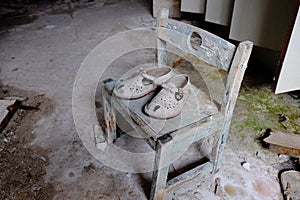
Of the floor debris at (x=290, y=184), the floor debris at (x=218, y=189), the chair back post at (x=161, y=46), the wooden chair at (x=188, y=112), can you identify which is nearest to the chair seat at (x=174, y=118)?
the wooden chair at (x=188, y=112)

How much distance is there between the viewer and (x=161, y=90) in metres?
1.27

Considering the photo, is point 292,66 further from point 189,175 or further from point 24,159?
point 24,159

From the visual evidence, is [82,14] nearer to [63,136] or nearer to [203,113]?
[63,136]

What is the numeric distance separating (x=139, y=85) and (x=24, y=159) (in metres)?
0.76

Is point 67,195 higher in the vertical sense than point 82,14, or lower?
lower

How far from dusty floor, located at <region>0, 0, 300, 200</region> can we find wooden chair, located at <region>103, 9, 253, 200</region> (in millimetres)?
197

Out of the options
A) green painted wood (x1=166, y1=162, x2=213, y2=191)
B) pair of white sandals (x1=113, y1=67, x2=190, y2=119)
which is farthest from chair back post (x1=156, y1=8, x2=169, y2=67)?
green painted wood (x1=166, y1=162, x2=213, y2=191)

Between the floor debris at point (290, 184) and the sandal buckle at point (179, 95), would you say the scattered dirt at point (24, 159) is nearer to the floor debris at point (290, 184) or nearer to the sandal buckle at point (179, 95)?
the sandal buckle at point (179, 95)

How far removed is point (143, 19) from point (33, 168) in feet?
6.61

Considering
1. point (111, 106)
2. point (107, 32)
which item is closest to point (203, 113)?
point (111, 106)

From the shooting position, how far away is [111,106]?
1440mm

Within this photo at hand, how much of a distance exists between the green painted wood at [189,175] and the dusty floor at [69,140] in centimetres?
5

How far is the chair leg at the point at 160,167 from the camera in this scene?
1.13 metres

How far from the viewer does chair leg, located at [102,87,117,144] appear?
1.44m
